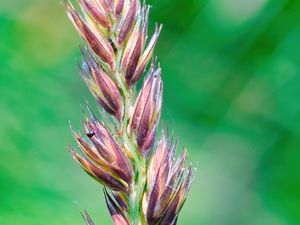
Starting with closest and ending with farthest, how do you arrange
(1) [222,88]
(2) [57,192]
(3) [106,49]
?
(3) [106,49] < (2) [57,192] < (1) [222,88]

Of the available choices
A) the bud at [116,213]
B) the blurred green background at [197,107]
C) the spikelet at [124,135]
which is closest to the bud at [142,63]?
the spikelet at [124,135]

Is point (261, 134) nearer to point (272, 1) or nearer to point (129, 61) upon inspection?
point (272, 1)

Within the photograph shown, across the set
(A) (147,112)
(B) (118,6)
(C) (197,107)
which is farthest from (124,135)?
(C) (197,107)

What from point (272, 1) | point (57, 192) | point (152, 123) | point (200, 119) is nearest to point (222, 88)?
point (200, 119)

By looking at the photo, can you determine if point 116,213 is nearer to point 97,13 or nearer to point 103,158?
point 103,158

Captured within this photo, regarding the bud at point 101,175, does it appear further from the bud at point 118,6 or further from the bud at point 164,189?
the bud at point 118,6

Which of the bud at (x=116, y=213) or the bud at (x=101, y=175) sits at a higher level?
the bud at (x=101, y=175)

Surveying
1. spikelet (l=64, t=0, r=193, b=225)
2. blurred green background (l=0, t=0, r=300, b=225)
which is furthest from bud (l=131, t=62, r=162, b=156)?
blurred green background (l=0, t=0, r=300, b=225)
